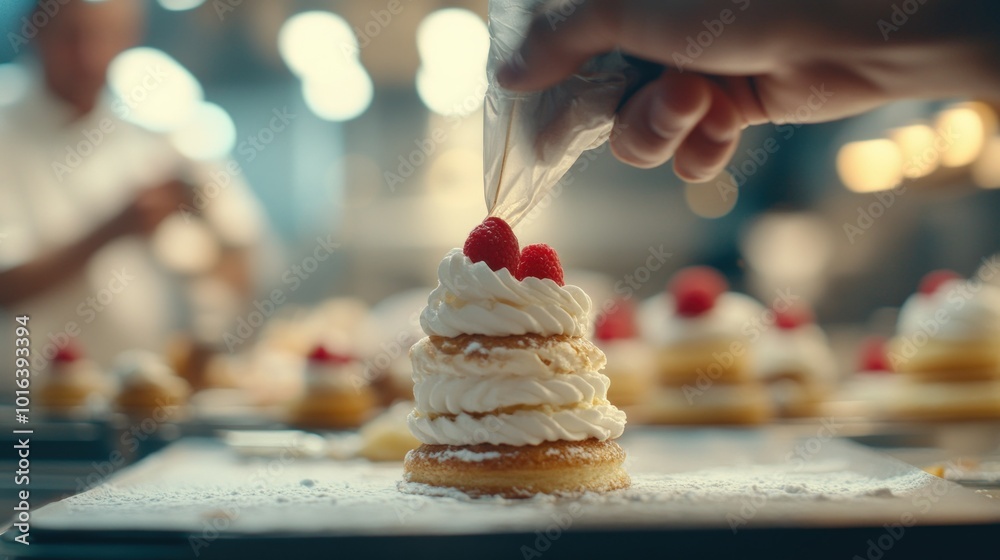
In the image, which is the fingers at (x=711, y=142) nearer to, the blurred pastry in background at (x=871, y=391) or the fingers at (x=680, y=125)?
the fingers at (x=680, y=125)

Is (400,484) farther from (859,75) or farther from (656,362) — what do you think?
(656,362)

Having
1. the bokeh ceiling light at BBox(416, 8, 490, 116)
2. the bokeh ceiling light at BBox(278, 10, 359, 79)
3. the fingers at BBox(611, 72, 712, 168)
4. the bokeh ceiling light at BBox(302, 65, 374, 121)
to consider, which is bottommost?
the fingers at BBox(611, 72, 712, 168)

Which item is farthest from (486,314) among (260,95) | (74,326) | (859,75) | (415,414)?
(260,95)

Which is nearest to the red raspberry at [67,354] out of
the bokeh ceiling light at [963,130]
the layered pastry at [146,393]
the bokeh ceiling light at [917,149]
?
the layered pastry at [146,393]

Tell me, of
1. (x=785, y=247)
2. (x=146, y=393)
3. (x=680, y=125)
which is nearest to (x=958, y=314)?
(x=680, y=125)

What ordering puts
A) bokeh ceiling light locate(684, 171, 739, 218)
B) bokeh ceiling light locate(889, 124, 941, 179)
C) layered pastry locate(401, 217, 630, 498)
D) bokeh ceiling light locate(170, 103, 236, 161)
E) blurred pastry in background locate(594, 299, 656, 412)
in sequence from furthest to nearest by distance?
bokeh ceiling light locate(684, 171, 739, 218), bokeh ceiling light locate(170, 103, 236, 161), bokeh ceiling light locate(889, 124, 941, 179), blurred pastry in background locate(594, 299, 656, 412), layered pastry locate(401, 217, 630, 498)

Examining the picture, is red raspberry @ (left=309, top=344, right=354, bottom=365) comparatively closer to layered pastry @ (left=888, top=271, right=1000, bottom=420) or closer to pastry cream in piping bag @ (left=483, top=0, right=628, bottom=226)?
→ pastry cream in piping bag @ (left=483, top=0, right=628, bottom=226)

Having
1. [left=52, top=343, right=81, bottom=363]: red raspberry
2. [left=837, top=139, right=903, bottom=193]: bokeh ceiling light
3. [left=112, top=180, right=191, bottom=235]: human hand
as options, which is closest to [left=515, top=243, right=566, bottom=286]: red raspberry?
[left=52, top=343, right=81, bottom=363]: red raspberry
